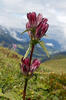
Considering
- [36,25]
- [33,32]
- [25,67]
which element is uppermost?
[36,25]

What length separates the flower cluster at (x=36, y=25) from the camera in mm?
2853

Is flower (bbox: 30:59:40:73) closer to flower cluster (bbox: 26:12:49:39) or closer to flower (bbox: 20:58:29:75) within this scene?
flower (bbox: 20:58:29:75)

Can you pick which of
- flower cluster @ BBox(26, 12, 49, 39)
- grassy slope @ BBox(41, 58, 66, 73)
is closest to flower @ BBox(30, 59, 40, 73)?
flower cluster @ BBox(26, 12, 49, 39)

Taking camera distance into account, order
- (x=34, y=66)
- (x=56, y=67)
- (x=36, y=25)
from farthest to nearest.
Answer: (x=56, y=67) < (x=34, y=66) < (x=36, y=25)

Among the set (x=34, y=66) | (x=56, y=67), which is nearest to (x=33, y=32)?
(x=34, y=66)

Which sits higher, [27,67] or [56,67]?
[56,67]

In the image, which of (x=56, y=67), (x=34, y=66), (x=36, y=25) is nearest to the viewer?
(x=36, y=25)

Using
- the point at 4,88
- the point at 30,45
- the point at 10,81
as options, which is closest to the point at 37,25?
the point at 30,45

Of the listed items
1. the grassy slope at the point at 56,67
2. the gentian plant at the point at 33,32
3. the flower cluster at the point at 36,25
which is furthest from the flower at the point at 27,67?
the grassy slope at the point at 56,67

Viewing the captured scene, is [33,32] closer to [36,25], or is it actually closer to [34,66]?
[36,25]

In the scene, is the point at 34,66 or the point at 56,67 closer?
the point at 34,66

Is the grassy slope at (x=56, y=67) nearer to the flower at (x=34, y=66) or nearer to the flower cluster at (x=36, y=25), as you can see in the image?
the flower at (x=34, y=66)

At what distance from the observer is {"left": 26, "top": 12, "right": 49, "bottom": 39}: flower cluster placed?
9.36ft

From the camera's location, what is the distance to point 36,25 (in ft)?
9.56
